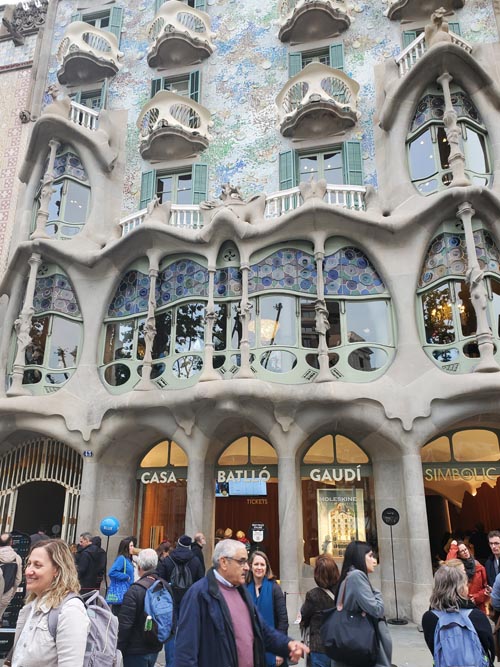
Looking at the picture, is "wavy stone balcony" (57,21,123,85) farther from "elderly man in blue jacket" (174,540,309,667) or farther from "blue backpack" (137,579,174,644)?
"elderly man in blue jacket" (174,540,309,667)

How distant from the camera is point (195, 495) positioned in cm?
1441

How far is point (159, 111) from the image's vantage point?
60.7ft

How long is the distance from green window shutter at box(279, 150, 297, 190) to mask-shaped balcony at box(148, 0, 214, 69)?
5876 millimetres

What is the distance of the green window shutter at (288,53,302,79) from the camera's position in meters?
18.9

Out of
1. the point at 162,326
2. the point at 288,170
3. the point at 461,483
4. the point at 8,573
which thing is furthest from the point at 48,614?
the point at 288,170

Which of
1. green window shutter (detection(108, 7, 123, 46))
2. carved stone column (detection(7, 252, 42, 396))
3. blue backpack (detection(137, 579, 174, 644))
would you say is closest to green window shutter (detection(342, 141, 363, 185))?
carved stone column (detection(7, 252, 42, 396))

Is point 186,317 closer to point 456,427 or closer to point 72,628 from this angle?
point 456,427

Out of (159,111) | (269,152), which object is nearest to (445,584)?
(269,152)

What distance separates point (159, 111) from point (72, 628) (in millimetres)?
18237

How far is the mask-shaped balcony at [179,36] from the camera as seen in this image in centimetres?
1983

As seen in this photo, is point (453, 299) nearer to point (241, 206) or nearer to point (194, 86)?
point (241, 206)

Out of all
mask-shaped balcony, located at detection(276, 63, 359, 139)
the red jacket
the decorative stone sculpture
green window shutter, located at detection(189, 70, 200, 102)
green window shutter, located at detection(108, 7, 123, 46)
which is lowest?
the red jacket

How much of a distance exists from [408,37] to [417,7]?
1.10m

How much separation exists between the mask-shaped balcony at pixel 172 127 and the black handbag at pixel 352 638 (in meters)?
16.8
